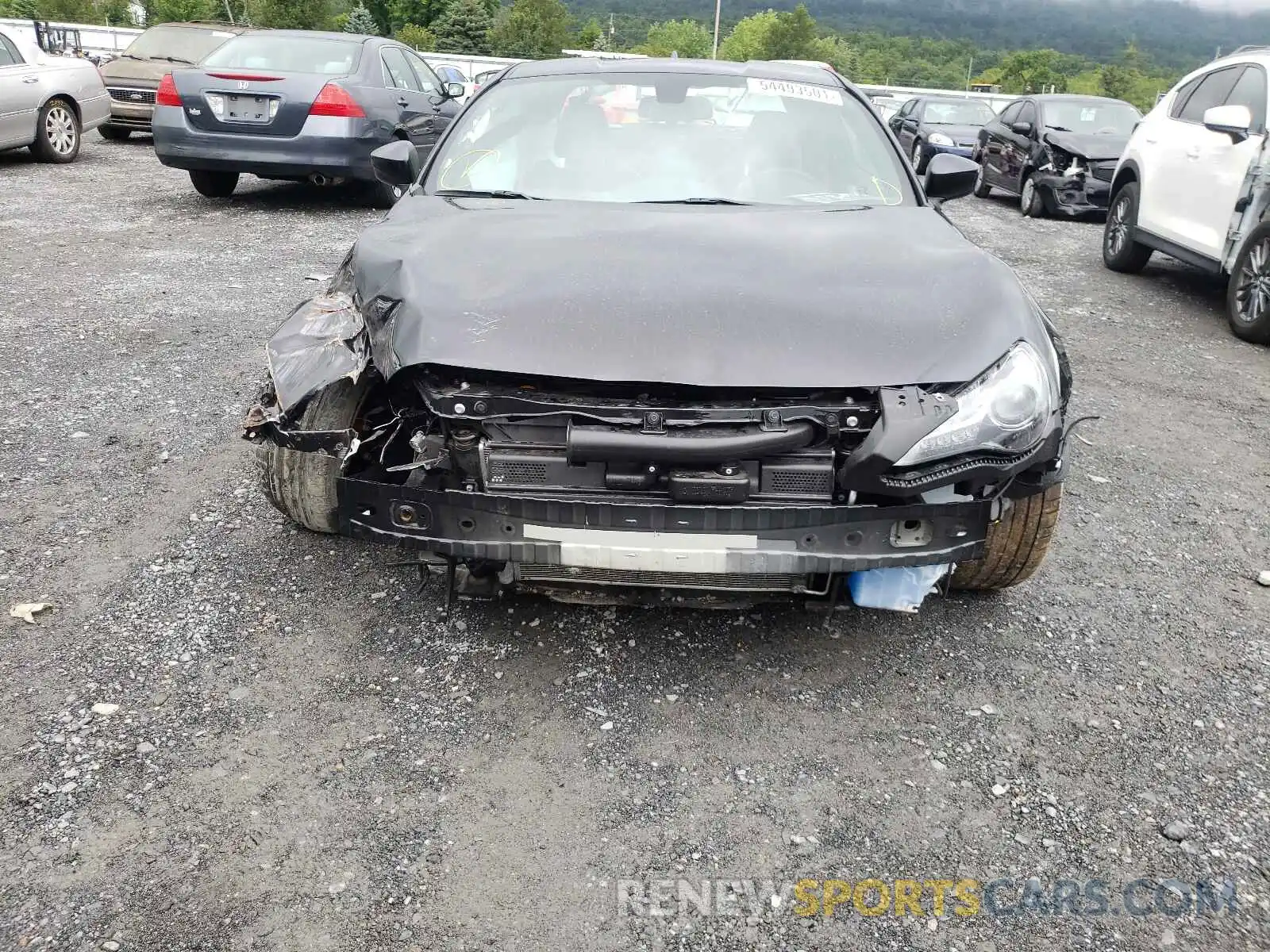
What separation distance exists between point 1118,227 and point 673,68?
5880 mm

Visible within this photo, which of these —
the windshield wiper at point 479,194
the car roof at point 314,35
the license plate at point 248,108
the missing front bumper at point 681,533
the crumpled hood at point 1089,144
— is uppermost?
the car roof at point 314,35

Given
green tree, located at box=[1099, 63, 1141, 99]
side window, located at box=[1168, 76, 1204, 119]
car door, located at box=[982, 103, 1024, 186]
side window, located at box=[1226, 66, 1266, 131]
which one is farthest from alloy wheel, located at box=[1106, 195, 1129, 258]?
green tree, located at box=[1099, 63, 1141, 99]

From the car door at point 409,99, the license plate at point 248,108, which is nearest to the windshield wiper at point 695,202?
the license plate at point 248,108

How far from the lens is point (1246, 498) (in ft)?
13.6

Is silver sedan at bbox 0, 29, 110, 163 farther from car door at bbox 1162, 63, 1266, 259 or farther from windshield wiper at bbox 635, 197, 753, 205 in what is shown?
car door at bbox 1162, 63, 1266, 259

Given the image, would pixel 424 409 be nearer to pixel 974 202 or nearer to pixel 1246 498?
pixel 1246 498

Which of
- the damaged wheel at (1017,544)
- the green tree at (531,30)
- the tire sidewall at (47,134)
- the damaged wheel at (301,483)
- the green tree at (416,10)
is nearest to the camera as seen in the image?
the damaged wheel at (1017,544)

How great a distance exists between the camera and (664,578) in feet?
8.42

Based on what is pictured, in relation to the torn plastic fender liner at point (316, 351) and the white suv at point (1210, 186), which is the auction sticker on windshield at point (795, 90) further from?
the white suv at point (1210, 186)

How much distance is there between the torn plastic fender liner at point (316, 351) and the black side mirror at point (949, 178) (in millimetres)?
2464

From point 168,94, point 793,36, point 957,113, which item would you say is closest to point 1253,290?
point 168,94

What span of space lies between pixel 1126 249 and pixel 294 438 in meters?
7.82

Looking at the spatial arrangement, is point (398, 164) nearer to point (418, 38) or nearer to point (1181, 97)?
point (1181, 97)

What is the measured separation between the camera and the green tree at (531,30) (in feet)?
264
